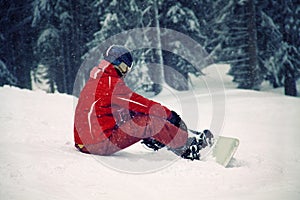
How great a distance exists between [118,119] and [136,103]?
0.34 m

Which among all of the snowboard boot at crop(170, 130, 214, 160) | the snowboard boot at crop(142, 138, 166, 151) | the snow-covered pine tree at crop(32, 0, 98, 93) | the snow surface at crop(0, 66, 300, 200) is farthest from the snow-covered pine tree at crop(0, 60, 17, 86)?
the snowboard boot at crop(170, 130, 214, 160)

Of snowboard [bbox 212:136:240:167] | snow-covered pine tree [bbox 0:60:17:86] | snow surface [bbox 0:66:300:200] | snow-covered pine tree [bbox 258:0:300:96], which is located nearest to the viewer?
snow surface [bbox 0:66:300:200]

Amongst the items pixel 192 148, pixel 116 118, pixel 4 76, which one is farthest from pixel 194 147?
pixel 4 76

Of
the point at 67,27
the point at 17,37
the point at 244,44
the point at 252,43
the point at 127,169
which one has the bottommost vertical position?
the point at 244,44

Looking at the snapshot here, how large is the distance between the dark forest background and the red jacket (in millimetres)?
15609

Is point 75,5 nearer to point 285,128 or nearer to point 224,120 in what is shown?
point 224,120

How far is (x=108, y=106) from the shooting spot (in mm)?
4637

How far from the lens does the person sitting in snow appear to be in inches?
181

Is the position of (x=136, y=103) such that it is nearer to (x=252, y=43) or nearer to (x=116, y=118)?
(x=116, y=118)

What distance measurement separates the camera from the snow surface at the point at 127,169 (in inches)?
134

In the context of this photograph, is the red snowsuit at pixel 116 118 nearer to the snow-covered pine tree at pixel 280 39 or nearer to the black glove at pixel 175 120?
the black glove at pixel 175 120

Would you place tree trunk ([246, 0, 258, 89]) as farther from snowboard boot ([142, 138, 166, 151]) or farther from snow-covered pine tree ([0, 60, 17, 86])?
snowboard boot ([142, 138, 166, 151])

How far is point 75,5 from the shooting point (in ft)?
74.1

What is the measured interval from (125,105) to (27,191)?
1853 mm
